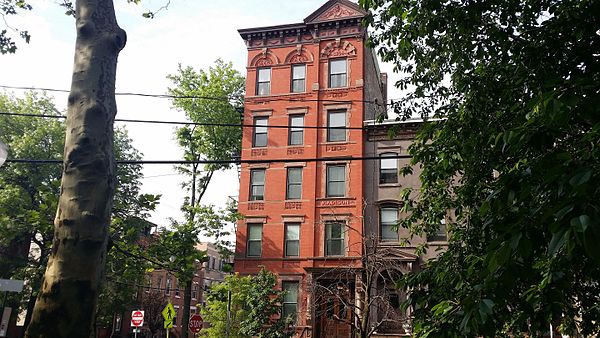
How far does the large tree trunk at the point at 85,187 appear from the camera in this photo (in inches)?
159

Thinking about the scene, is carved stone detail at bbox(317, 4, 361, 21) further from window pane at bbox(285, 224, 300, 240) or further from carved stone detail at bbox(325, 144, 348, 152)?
window pane at bbox(285, 224, 300, 240)

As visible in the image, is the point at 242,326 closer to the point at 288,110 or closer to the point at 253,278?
the point at 253,278

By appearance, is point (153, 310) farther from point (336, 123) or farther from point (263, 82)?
point (336, 123)

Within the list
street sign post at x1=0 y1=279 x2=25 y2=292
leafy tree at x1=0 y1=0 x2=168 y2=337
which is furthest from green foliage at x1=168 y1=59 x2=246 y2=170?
leafy tree at x1=0 y1=0 x2=168 y2=337

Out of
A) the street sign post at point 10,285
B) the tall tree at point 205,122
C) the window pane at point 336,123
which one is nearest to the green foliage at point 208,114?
the tall tree at point 205,122

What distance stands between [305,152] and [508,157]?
2269cm

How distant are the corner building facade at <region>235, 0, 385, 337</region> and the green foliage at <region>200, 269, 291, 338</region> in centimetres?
182

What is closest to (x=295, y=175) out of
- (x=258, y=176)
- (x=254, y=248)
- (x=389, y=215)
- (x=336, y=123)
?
(x=258, y=176)

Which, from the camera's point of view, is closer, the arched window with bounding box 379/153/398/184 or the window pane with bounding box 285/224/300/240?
the arched window with bounding box 379/153/398/184

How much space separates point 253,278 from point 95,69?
909 inches

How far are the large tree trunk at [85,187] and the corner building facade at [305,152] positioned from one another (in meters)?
22.6

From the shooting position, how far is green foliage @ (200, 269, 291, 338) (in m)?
24.6

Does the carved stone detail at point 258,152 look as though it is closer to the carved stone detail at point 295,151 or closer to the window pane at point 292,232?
the carved stone detail at point 295,151

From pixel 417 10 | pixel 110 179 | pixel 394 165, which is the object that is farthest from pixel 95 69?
pixel 394 165
